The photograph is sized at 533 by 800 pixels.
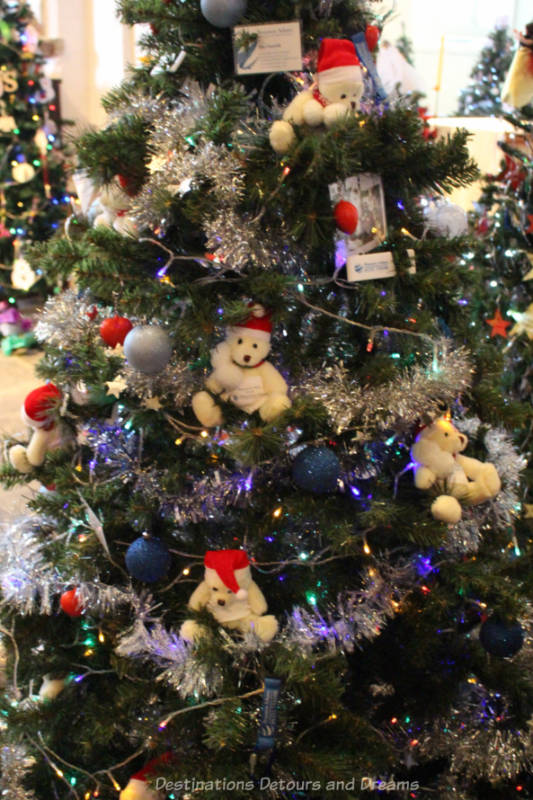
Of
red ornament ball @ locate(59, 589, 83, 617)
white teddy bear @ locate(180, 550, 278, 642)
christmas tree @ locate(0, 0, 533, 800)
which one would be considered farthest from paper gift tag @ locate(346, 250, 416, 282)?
red ornament ball @ locate(59, 589, 83, 617)

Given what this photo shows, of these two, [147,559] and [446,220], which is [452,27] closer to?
Answer: [446,220]

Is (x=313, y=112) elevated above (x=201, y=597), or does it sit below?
→ above

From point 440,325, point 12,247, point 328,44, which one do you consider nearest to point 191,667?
point 440,325

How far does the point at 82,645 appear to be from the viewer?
118 centimetres

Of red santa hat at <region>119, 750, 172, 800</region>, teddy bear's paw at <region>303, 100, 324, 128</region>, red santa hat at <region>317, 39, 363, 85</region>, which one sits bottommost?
red santa hat at <region>119, 750, 172, 800</region>

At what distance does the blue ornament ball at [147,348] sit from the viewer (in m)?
0.94

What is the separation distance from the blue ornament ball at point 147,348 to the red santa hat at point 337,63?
1.41 ft

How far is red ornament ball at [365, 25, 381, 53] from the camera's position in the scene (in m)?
1.09

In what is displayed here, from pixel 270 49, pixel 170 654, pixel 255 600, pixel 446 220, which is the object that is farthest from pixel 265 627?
pixel 270 49

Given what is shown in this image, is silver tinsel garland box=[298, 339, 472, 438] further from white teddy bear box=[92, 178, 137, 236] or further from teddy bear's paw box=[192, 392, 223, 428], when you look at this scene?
white teddy bear box=[92, 178, 137, 236]

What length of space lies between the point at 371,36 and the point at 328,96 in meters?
0.20

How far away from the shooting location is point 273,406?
3.30ft

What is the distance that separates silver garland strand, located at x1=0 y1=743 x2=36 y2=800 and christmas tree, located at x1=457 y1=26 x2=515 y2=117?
3.57 m

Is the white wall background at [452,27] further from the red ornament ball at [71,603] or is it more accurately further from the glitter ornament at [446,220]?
the red ornament ball at [71,603]
